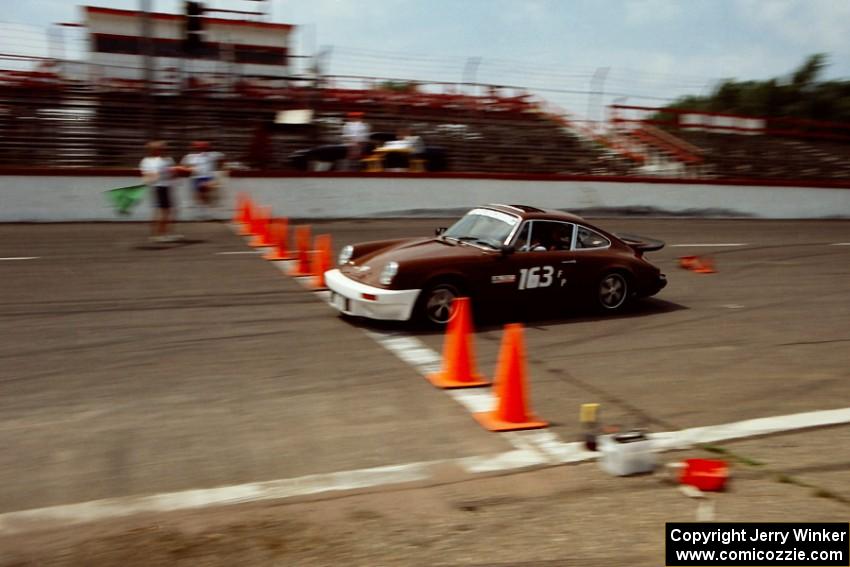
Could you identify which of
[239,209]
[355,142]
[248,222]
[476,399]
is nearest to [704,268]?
[476,399]

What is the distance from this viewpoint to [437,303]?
928 cm

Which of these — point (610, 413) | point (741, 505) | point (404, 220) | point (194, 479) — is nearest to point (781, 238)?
point (404, 220)

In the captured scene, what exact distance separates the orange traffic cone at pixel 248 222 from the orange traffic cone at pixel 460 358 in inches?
364

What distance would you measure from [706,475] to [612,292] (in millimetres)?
5271

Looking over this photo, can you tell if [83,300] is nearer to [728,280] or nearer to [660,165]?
[728,280]

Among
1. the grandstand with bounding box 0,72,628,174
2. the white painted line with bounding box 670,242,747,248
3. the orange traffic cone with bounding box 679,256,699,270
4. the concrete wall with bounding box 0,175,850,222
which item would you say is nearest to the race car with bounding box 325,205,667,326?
the orange traffic cone with bounding box 679,256,699,270

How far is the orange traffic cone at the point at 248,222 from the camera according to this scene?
16.2 m

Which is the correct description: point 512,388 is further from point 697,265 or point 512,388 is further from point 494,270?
point 697,265

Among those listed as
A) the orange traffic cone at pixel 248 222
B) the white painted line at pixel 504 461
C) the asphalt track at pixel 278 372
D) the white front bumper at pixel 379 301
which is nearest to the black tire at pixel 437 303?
the white front bumper at pixel 379 301

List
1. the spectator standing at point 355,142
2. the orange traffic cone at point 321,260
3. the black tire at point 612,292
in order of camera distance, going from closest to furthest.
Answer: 1. the black tire at point 612,292
2. the orange traffic cone at point 321,260
3. the spectator standing at point 355,142

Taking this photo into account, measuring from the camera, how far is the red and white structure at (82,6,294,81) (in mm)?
25297

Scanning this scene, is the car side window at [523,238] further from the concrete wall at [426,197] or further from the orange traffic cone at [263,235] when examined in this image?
the concrete wall at [426,197]

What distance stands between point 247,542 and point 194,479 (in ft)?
3.26

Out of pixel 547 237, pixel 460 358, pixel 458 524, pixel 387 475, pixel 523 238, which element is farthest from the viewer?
pixel 547 237
